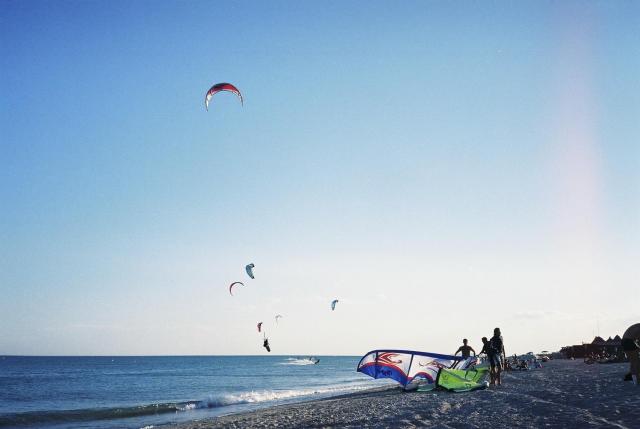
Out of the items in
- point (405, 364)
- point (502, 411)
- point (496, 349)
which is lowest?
point (502, 411)

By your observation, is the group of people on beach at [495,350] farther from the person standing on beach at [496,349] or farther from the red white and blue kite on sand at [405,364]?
the red white and blue kite on sand at [405,364]

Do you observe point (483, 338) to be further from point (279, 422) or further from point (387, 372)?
point (279, 422)

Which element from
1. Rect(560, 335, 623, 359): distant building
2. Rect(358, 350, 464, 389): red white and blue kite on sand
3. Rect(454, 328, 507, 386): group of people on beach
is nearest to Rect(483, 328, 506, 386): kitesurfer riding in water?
Rect(454, 328, 507, 386): group of people on beach

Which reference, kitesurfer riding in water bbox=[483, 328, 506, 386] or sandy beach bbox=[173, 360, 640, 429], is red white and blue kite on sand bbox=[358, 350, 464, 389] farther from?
sandy beach bbox=[173, 360, 640, 429]

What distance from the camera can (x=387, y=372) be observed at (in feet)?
46.8

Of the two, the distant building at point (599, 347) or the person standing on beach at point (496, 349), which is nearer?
the person standing on beach at point (496, 349)

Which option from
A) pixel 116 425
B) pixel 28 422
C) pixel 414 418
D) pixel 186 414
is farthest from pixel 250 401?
pixel 414 418

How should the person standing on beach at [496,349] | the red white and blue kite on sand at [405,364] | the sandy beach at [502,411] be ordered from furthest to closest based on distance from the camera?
the red white and blue kite on sand at [405,364] < the person standing on beach at [496,349] < the sandy beach at [502,411]

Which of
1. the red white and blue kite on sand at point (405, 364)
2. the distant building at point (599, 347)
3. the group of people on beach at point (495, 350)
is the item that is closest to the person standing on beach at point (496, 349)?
the group of people on beach at point (495, 350)

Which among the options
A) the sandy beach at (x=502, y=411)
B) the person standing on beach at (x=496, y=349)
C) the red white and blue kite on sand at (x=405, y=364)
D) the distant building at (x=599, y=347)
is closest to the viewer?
the sandy beach at (x=502, y=411)

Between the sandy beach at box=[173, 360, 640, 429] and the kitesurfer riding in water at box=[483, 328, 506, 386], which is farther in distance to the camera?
the kitesurfer riding in water at box=[483, 328, 506, 386]

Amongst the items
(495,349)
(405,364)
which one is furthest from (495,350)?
(405,364)

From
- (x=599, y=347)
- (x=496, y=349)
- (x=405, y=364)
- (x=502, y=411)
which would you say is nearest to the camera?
(x=502, y=411)

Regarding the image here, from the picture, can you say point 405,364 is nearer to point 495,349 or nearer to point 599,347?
point 495,349
